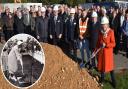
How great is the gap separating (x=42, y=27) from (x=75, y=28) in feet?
4.38

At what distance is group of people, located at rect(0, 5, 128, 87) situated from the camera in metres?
12.3

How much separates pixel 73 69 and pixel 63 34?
11.5 feet

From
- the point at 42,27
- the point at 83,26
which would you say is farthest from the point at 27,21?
the point at 83,26

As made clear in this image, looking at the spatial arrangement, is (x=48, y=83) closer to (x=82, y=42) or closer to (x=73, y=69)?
(x=73, y=69)

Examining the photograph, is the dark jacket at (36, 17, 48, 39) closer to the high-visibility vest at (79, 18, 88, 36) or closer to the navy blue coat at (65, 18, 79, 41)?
the navy blue coat at (65, 18, 79, 41)

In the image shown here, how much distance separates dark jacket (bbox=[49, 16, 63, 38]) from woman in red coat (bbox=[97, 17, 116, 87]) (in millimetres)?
3984

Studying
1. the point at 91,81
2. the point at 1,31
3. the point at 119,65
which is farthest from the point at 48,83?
the point at 1,31

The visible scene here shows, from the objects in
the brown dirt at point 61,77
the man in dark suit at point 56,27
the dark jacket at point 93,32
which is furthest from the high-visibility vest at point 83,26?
the man in dark suit at point 56,27

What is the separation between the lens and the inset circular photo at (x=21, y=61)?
1073 cm

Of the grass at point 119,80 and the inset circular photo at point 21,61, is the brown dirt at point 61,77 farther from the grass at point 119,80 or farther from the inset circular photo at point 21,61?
the inset circular photo at point 21,61

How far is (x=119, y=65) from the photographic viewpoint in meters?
14.8

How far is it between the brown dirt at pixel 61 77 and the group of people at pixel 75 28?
0.43 metres

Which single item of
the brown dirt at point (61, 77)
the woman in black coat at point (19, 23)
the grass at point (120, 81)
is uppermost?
the woman in black coat at point (19, 23)

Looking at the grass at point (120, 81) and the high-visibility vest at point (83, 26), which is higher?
the high-visibility vest at point (83, 26)
